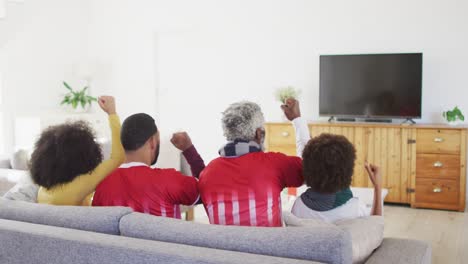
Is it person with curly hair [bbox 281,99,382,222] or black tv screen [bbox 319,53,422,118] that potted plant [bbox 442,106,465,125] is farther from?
person with curly hair [bbox 281,99,382,222]

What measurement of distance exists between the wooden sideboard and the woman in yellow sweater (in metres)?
3.61

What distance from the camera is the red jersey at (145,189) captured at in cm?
198

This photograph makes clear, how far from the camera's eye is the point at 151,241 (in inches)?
62.8

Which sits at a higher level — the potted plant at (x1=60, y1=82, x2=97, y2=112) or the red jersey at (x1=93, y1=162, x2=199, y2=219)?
the potted plant at (x1=60, y1=82, x2=97, y2=112)

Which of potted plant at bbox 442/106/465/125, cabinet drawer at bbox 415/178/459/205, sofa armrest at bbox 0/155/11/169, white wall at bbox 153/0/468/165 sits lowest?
cabinet drawer at bbox 415/178/459/205

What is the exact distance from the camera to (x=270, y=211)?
1.99 m

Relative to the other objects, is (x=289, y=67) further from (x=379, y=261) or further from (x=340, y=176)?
(x=379, y=261)

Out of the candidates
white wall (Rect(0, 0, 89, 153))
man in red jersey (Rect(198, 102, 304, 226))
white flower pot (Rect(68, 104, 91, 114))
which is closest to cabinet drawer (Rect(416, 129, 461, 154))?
man in red jersey (Rect(198, 102, 304, 226))

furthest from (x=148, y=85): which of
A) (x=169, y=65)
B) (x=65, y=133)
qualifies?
(x=65, y=133)

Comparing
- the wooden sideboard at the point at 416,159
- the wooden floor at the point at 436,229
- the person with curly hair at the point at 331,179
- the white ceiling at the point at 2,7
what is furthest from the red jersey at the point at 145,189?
the white ceiling at the point at 2,7

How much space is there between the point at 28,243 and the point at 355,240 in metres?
1.09

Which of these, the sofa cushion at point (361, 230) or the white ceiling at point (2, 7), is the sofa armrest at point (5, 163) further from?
the sofa cushion at point (361, 230)

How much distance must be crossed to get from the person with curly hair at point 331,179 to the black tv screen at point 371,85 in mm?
3494

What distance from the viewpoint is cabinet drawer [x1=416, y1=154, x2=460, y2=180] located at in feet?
16.1
